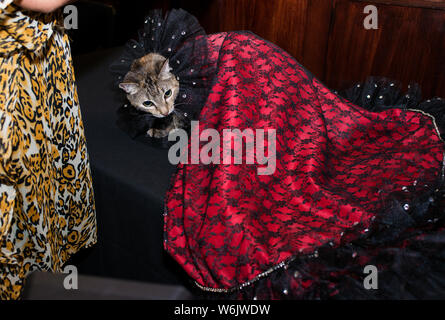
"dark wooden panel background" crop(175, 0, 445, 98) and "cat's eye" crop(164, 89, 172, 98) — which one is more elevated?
"dark wooden panel background" crop(175, 0, 445, 98)

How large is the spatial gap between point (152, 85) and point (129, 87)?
0.25 feet

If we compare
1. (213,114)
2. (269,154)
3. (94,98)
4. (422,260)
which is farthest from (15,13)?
(422,260)

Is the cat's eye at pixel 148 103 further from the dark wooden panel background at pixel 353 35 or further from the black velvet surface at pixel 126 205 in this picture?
the dark wooden panel background at pixel 353 35

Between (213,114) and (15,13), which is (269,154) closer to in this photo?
(213,114)

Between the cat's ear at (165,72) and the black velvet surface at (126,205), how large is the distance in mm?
229

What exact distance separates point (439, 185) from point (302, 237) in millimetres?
331

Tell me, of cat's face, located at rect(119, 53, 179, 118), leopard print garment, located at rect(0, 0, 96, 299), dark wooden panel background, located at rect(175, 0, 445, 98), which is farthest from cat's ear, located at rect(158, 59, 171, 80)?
dark wooden panel background, located at rect(175, 0, 445, 98)

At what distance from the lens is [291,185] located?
977mm

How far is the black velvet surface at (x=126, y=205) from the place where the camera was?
106 centimetres

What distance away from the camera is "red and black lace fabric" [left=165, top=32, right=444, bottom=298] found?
76 cm
